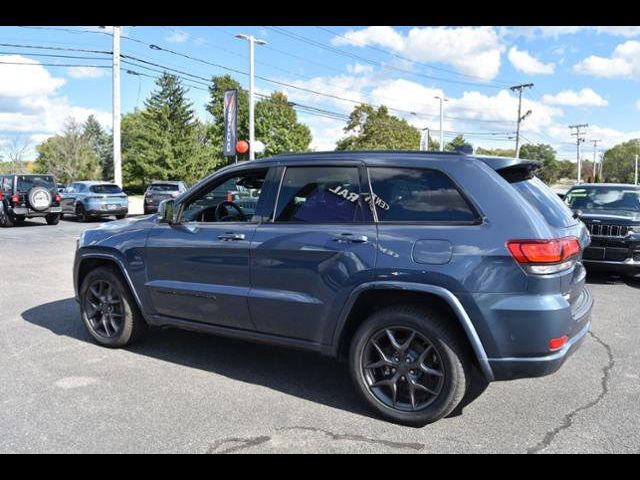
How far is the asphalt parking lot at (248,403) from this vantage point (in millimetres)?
3328

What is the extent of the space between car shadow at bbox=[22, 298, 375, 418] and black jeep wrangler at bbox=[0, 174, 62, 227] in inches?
563

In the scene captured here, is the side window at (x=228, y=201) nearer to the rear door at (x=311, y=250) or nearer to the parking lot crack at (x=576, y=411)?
the rear door at (x=311, y=250)

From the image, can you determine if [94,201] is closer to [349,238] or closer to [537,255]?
[349,238]

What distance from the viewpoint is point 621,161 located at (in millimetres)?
125000

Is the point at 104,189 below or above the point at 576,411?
above

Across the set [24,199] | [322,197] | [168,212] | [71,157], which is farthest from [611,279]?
[71,157]

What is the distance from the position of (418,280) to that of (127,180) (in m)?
71.4

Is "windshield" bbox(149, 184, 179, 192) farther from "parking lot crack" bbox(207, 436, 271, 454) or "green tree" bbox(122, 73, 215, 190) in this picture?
"green tree" bbox(122, 73, 215, 190)

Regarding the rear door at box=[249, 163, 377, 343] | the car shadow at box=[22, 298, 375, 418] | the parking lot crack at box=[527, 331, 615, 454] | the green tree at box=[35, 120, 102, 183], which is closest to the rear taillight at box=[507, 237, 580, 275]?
the rear door at box=[249, 163, 377, 343]

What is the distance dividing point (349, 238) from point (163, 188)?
23.0 m

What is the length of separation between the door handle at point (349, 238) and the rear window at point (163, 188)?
22.5m

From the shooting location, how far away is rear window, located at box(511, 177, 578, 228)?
12.1 ft
